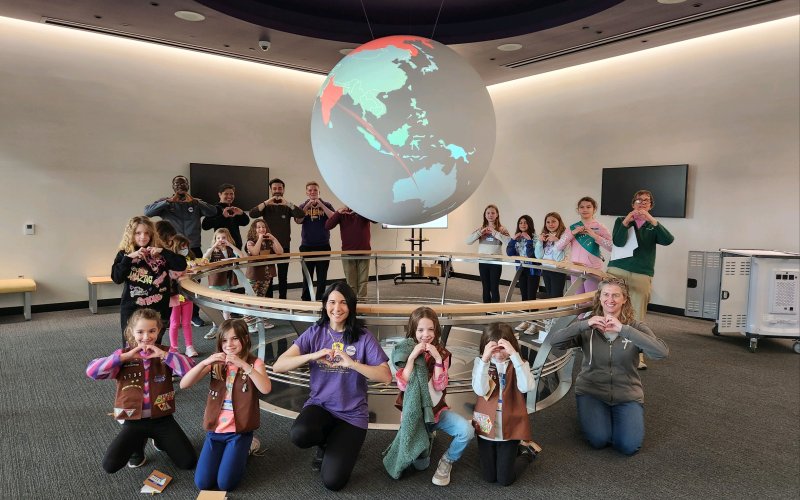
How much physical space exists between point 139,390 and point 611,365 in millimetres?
3154

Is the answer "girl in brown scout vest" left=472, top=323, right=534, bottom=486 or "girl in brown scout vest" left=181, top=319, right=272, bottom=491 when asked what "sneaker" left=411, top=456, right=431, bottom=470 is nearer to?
"girl in brown scout vest" left=472, top=323, right=534, bottom=486

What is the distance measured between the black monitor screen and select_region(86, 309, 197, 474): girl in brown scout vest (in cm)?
617

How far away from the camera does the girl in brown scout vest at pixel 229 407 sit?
2.94 meters

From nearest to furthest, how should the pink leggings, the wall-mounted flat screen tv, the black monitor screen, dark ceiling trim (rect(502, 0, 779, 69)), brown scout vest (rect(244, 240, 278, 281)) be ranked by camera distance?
the pink leggings → brown scout vest (rect(244, 240, 278, 281)) → dark ceiling trim (rect(502, 0, 779, 69)) → the wall-mounted flat screen tv → the black monitor screen

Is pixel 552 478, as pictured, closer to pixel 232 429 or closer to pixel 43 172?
pixel 232 429

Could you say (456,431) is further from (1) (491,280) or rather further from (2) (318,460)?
(1) (491,280)

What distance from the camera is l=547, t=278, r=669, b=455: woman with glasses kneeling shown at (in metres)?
3.47

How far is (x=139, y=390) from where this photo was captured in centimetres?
311

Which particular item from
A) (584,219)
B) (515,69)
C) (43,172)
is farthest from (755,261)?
(43,172)

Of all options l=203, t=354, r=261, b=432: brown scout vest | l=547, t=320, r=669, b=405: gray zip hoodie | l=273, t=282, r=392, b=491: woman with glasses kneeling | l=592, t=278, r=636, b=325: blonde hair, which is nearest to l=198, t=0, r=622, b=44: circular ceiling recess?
l=592, t=278, r=636, b=325: blonde hair

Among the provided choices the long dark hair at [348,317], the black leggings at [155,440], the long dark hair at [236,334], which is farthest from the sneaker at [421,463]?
the black leggings at [155,440]

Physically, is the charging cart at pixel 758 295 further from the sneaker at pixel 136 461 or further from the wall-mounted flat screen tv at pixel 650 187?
the sneaker at pixel 136 461

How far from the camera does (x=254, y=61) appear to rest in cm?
902

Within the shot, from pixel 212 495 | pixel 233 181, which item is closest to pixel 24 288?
pixel 233 181
